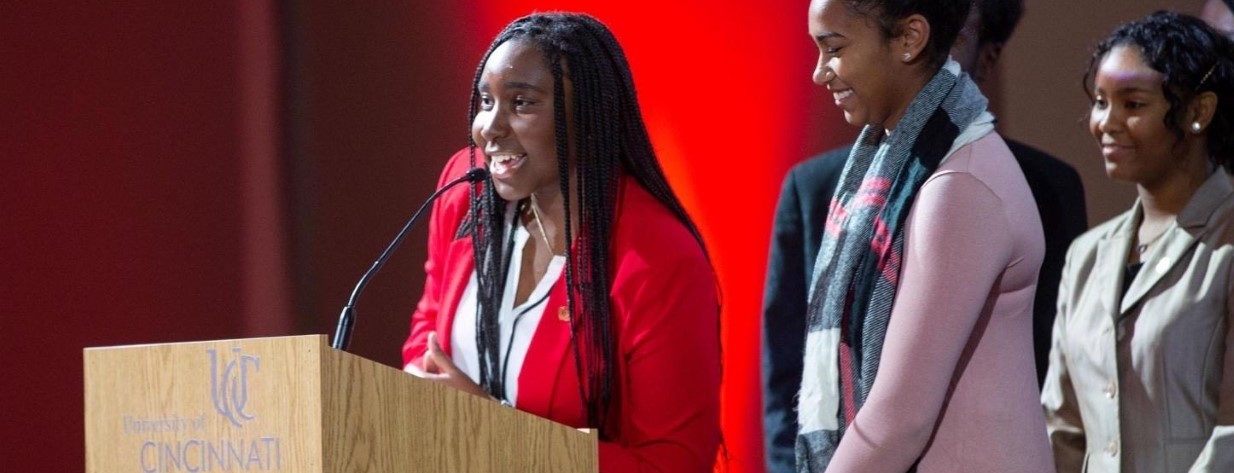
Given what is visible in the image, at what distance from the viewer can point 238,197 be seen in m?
3.93

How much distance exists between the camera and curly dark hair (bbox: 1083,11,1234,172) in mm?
2939

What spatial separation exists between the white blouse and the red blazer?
20 mm

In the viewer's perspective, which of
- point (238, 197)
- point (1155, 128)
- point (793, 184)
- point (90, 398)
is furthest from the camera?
point (238, 197)

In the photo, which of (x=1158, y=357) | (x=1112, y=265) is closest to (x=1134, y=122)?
(x=1112, y=265)

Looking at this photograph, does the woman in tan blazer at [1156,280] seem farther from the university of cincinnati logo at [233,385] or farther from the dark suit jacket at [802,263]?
the university of cincinnati logo at [233,385]

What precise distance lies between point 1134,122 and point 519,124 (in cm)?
123

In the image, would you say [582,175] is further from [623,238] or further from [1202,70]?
[1202,70]

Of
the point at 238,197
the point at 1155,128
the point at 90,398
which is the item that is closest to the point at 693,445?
the point at 90,398

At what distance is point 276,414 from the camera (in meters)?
1.71

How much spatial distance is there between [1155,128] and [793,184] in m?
0.75

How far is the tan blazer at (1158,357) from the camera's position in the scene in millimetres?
2742

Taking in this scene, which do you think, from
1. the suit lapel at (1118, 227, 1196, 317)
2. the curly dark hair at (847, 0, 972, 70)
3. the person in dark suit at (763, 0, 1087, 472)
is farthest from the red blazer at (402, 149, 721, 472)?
the suit lapel at (1118, 227, 1196, 317)

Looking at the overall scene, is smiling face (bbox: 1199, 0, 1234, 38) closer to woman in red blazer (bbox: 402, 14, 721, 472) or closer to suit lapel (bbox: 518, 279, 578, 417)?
woman in red blazer (bbox: 402, 14, 721, 472)

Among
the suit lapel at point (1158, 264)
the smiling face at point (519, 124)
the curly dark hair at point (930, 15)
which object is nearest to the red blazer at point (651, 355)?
the smiling face at point (519, 124)
